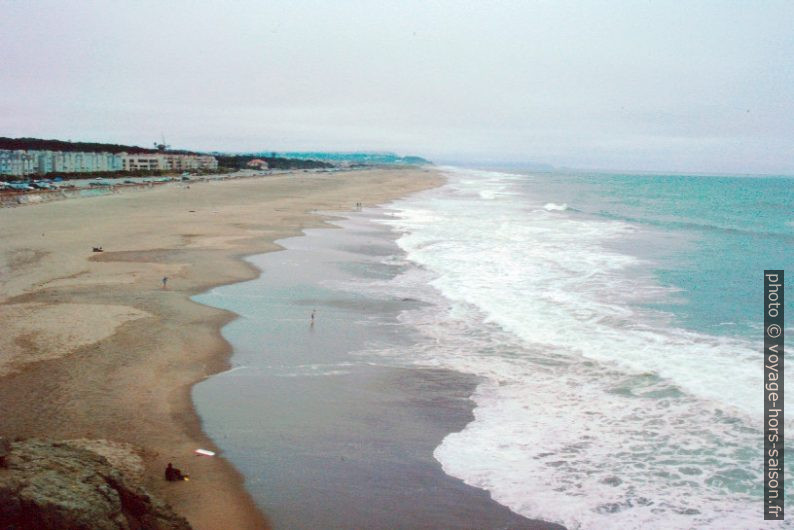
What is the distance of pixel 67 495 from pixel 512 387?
25.8 feet

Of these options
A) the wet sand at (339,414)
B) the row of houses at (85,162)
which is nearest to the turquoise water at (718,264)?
the wet sand at (339,414)

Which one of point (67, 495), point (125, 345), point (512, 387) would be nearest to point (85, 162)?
point (125, 345)

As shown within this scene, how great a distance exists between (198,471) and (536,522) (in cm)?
426

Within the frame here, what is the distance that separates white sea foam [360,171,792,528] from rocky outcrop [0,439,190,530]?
4.07 meters

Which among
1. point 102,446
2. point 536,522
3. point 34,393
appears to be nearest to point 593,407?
point 536,522

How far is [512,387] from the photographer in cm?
1162

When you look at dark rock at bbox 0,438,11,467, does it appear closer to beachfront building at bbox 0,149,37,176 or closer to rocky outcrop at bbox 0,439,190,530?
rocky outcrop at bbox 0,439,190,530

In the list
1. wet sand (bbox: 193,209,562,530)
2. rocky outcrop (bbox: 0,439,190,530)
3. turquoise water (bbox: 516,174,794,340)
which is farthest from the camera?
turquoise water (bbox: 516,174,794,340)

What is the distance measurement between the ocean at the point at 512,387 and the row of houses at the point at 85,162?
72812mm

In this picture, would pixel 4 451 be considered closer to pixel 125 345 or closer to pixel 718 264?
pixel 125 345

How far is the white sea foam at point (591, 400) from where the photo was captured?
8.07 m

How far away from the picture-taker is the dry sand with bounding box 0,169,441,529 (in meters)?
8.43

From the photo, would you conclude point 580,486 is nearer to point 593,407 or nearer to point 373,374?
point 593,407

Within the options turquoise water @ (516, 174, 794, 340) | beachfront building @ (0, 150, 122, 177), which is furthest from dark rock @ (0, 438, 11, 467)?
beachfront building @ (0, 150, 122, 177)
